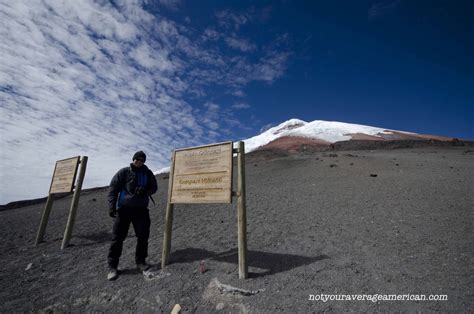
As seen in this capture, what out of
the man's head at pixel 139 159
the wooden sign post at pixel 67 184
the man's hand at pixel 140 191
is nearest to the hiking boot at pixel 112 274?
the man's hand at pixel 140 191

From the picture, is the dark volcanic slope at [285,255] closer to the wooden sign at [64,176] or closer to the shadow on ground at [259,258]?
the shadow on ground at [259,258]

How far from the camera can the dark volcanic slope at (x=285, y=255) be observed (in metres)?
3.45

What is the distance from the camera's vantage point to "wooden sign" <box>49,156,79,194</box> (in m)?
6.91

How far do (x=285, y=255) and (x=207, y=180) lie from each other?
6.30ft

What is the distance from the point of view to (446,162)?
1251 cm

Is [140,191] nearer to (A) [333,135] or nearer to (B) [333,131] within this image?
(A) [333,135]

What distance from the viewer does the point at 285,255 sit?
15.3ft

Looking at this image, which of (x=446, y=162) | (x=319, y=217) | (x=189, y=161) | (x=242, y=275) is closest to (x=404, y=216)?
(x=319, y=217)

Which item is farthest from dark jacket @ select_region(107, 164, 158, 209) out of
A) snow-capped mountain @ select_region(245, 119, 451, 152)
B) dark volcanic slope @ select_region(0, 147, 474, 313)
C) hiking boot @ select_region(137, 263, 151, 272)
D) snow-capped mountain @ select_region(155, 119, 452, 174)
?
snow-capped mountain @ select_region(245, 119, 451, 152)

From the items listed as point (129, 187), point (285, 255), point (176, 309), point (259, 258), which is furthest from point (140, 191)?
point (285, 255)

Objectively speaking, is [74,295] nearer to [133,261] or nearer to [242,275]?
[133,261]

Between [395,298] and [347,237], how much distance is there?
2163mm

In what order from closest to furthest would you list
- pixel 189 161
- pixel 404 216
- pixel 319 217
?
pixel 189 161
pixel 404 216
pixel 319 217

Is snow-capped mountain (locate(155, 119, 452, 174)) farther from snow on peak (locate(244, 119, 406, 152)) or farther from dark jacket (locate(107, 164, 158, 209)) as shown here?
dark jacket (locate(107, 164, 158, 209))
